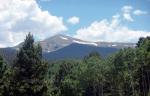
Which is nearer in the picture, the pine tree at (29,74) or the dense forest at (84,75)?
the pine tree at (29,74)

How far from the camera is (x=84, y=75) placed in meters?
125

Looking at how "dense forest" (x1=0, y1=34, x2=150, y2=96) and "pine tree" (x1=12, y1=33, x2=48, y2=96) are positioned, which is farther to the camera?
"dense forest" (x1=0, y1=34, x2=150, y2=96)

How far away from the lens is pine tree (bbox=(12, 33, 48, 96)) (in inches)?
1928

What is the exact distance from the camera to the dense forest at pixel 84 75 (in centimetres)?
4956

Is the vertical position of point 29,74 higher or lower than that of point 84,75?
lower

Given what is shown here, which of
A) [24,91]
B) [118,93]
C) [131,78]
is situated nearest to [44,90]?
[24,91]

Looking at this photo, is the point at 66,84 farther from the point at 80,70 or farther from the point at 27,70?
the point at 27,70

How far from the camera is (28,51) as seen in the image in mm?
50594

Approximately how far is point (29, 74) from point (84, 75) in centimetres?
7546

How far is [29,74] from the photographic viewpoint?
49.6 m

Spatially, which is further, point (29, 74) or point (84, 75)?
point (84, 75)

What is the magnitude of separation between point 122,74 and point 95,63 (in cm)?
1618

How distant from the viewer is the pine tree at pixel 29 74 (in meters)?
49.0

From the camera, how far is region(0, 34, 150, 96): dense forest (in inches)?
1951
